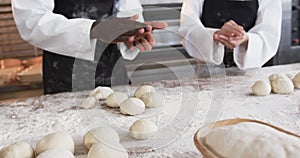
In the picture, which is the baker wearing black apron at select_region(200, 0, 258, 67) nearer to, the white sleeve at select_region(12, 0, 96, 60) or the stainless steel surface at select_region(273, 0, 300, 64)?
the white sleeve at select_region(12, 0, 96, 60)

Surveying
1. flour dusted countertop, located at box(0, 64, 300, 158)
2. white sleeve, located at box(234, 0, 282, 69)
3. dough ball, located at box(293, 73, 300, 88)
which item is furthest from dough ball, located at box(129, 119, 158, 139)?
white sleeve, located at box(234, 0, 282, 69)

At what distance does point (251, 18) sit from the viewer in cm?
131

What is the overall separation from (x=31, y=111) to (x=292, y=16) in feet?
5.20

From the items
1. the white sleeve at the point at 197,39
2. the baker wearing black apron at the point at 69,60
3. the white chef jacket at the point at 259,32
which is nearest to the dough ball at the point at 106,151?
the white sleeve at the point at 197,39

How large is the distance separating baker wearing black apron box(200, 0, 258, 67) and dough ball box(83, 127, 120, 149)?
0.80 meters

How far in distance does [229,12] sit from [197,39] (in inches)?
16.5

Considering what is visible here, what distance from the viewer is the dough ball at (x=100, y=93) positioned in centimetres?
87

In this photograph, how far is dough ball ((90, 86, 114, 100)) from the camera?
87 centimetres

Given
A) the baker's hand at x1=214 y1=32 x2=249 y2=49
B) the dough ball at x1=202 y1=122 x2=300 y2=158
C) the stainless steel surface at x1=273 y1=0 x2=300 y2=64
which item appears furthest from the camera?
the stainless steel surface at x1=273 y1=0 x2=300 y2=64

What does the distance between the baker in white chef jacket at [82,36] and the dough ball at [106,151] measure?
21cm

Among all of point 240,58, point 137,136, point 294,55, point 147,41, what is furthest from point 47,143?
point 294,55

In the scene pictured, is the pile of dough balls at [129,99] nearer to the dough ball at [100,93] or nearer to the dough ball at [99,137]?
the dough ball at [100,93]

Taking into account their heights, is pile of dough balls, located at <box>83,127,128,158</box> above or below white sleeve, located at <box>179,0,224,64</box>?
below

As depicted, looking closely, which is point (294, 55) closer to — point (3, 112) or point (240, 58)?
point (240, 58)
